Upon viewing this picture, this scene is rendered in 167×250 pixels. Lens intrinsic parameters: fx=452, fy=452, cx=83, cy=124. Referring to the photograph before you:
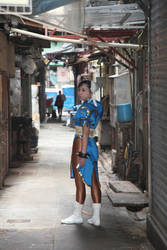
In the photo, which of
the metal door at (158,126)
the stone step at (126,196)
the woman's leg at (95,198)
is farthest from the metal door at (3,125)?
the metal door at (158,126)

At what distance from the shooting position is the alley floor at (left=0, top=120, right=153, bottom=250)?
19.2 ft

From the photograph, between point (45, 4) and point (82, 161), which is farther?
point (82, 161)

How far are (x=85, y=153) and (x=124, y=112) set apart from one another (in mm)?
4689

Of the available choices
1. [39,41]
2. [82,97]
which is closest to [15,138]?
[39,41]

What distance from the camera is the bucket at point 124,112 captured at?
→ 1106 cm

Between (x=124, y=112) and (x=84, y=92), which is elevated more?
(x=84, y=92)

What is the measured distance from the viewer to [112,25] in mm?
8484

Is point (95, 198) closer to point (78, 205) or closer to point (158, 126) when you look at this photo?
point (78, 205)

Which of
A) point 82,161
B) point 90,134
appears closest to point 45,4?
point 90,134

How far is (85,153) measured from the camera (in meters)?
6.60

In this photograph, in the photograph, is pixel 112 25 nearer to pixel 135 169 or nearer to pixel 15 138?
pixel 135 169

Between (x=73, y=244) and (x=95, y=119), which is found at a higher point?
(x=95, y=119)

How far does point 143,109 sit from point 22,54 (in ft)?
20.8

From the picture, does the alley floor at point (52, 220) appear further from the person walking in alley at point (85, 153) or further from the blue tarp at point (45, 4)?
the blue tarp at point (45, 4)
